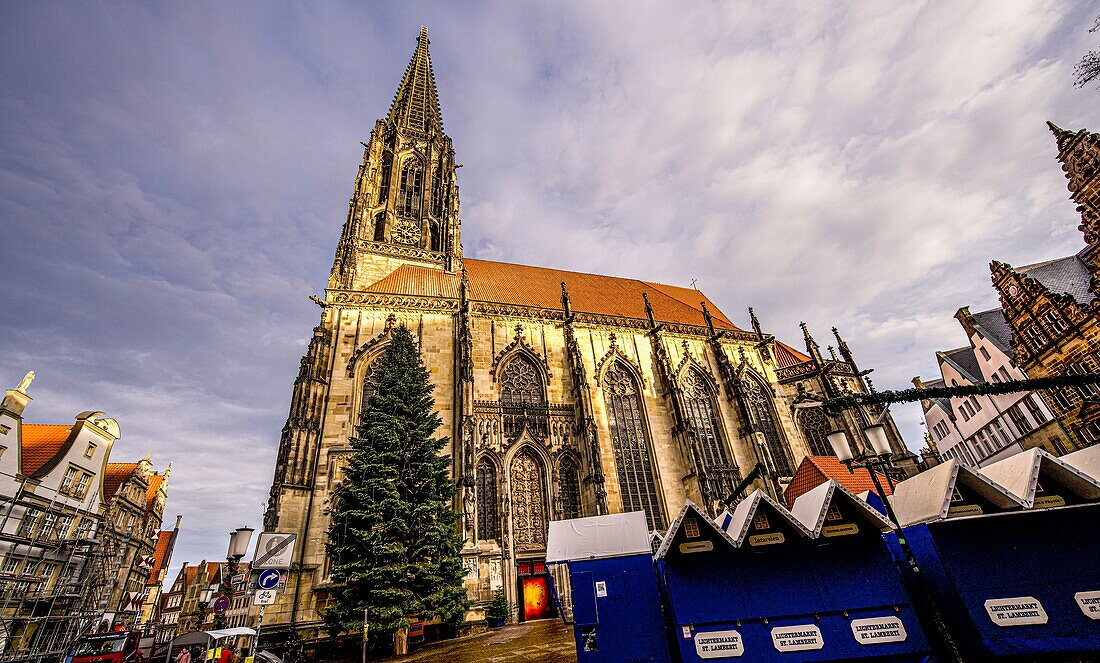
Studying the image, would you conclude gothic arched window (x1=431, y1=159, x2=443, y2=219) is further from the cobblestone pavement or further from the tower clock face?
the cobblestone pavement

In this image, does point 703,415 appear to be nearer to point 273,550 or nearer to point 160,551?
point 273,550

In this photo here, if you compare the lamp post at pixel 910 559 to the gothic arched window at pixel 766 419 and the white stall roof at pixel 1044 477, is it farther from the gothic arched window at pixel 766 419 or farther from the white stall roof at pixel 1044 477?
the gothic arched window at pixel 766 419

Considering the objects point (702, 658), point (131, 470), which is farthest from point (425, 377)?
point (131, 470)

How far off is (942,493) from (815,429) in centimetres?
1896

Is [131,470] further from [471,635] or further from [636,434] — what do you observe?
[636,434]

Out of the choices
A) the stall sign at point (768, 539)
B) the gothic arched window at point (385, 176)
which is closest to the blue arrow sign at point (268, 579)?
the stall sign at point (768, 539)

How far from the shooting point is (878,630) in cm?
571

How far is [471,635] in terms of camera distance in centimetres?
1311

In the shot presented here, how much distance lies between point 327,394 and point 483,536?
8.13 metres

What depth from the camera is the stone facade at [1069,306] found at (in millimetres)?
13633

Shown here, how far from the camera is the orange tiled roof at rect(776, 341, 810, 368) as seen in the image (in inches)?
1011

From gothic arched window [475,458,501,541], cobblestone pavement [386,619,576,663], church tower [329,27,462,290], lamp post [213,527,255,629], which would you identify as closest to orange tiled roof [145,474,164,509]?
church tower [329,27,462,290]

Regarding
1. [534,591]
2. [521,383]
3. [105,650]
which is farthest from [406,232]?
[105,650]

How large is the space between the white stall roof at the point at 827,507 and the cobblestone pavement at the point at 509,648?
15.5 ft
